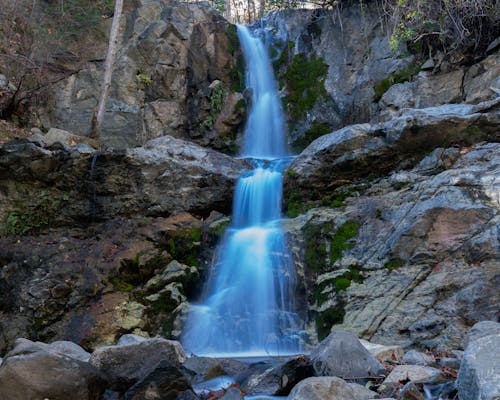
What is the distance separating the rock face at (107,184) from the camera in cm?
1013

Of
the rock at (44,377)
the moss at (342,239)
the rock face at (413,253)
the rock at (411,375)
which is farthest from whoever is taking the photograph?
the moss at (342,239)

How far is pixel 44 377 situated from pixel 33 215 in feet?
23.5

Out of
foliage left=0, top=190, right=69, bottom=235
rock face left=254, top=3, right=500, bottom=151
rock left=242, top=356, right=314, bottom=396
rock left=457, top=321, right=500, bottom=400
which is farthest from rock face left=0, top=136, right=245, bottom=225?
rock left=457, top=321, right=500, bottom=400

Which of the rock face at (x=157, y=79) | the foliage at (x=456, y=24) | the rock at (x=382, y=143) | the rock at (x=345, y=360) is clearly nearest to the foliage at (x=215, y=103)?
the rock face at (x=157, y=79)

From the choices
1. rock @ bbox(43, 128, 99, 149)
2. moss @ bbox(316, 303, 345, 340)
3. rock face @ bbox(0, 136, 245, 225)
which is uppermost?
rock @ bbox(43, 128, 99, 149)

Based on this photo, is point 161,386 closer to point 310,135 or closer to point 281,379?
point 281,379

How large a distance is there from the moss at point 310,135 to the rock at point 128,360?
9968mm

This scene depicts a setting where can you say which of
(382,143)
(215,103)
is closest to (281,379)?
(382,143)

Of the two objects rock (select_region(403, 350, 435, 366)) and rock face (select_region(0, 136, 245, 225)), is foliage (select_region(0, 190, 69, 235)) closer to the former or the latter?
rock face (select_region(0, 136, 245, 225))

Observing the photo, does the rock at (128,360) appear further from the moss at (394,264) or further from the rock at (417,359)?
the moss at (394,264)

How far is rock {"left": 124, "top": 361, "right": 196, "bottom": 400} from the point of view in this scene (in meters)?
3.81

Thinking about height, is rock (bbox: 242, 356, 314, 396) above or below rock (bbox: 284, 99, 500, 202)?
below

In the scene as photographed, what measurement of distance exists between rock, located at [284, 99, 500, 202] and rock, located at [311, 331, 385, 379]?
5382 mm

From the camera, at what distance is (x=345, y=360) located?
4250mm
